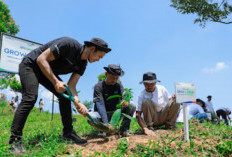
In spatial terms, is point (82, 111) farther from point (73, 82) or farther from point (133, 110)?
point (133, 110)

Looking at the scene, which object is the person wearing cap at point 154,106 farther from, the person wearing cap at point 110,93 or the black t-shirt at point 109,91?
the black t-shirt at point 109,91

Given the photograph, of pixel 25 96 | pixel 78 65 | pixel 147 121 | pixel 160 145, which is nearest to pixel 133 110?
pixel 147 121

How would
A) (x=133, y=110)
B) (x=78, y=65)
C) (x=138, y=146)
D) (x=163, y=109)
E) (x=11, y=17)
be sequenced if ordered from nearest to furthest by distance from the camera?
(x=138, y=146), (x=78, y=65), (x=133, y=110), (x=163, y=109), (x=11, y=17)


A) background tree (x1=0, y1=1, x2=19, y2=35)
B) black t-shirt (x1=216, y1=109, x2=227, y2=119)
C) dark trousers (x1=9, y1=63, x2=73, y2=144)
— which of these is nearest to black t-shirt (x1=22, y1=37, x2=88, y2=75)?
dark trousers (x1=9, y1=63, x2=73, y2=144)

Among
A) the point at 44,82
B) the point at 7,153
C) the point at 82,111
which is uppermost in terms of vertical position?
the point at 44,82

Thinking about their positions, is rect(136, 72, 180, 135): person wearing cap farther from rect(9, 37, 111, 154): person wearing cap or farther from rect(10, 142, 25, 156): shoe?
rect(10, 142, 25, 156): shoe

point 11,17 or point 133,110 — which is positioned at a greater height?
point 11,17

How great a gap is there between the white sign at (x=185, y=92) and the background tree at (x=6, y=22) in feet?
53.9

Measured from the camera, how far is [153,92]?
11.3 feet

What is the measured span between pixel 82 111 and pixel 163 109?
155 cm

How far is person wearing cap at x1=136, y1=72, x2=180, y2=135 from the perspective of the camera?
3229mm

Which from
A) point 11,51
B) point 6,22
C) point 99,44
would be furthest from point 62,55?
point 6,22

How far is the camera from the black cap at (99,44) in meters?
2.45

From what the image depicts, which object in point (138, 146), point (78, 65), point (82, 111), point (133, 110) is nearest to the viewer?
point (138, 146)
